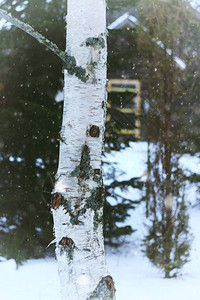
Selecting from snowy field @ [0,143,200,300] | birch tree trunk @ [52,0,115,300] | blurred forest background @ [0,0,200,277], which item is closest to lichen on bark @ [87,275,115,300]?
birch tree trunk @ [52,0,115,300]

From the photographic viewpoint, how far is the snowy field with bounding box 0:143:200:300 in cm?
452

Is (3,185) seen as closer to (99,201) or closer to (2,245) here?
(2,245)

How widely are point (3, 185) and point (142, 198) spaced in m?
1.76

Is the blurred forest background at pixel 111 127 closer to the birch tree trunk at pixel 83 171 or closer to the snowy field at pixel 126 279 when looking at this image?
the snowy field at pixel 126 279

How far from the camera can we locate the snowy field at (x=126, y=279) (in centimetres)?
452

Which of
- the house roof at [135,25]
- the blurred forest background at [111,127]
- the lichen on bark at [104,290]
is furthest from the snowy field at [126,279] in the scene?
the lichen on bark at [104,290]

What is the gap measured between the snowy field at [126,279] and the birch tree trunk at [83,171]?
2624 mm

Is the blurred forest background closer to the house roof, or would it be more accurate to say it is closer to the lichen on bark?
the house roof

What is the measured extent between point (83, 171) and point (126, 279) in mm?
3353

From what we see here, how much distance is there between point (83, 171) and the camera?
6.70 feet

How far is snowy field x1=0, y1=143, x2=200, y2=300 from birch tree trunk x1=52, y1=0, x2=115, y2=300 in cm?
262

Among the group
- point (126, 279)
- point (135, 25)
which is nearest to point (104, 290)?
point (126, 279)

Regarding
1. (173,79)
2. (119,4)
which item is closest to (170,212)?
(173,79)

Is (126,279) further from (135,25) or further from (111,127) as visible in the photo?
(135,25)
